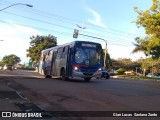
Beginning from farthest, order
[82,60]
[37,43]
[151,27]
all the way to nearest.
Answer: [37,43] → [151,27] → [82,60]

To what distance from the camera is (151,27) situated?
1940 inches

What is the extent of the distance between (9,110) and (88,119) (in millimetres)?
2611

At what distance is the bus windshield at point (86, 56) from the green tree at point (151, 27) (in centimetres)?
2506

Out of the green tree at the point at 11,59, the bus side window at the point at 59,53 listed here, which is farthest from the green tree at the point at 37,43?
the green tree at the point at 11,59

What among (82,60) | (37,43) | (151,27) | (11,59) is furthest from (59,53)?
(11,59)

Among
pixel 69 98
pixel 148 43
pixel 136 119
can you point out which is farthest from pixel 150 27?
pixel 136 119

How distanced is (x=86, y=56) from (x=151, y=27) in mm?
26431

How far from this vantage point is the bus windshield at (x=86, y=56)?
25219 millimetres

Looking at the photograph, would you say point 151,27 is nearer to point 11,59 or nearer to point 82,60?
point 82,60

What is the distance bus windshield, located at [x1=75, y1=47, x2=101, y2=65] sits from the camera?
25219 millimetres

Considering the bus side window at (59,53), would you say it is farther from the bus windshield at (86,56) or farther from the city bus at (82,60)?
the bus windshield at (86,56)

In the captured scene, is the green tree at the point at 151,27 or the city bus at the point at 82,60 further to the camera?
the green tree at the point at 151,27

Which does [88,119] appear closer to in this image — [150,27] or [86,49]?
[86,49]

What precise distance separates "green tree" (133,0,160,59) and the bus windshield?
25063 mm
